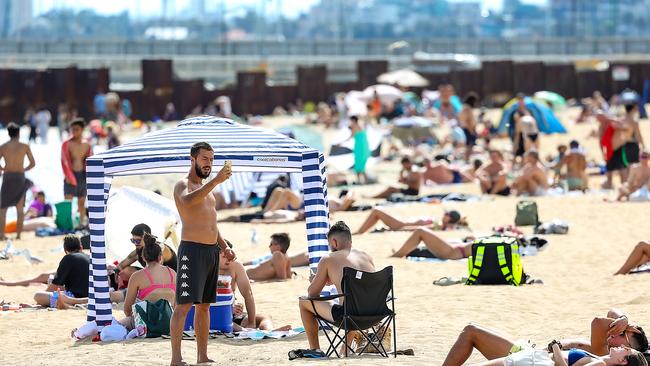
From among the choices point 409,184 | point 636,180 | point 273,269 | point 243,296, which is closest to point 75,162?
point 273,269

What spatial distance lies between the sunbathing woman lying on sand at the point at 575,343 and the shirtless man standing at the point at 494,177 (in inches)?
464

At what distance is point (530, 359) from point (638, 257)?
5.26 meters

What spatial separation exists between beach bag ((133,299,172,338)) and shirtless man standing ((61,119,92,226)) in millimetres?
6294

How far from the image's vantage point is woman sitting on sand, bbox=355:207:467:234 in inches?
595

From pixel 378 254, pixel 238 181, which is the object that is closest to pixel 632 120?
pixel 238 181

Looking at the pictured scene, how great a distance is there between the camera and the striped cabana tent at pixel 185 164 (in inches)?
375

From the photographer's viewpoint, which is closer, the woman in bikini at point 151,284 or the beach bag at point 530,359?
the beach bag at point 530,359

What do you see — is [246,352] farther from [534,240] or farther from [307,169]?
[534,240]

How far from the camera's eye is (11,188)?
15352 millimetres

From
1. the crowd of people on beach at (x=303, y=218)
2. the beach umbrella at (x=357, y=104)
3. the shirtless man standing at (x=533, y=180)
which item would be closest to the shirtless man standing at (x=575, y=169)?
the crowd of people on beach at (x=303, y=218)

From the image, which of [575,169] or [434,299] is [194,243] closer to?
[434,299]

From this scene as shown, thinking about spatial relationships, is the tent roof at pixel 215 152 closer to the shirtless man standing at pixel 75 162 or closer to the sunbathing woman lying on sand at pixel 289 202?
the shirtless man standing at pixel 75 162

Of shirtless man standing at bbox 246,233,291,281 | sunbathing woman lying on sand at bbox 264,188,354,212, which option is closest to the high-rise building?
sunbathing woman lying on sand at bbox 264,188,354,212

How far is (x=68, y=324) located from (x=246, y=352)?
207cm
